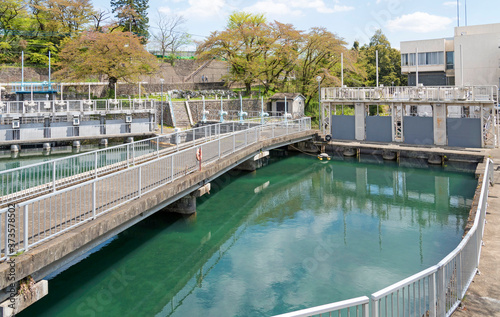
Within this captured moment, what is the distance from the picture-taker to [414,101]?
30.2 meters

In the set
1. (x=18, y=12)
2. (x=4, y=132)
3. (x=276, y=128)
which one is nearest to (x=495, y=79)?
(x=276, y=128)

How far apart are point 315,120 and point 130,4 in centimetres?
4298

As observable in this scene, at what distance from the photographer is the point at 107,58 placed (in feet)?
152

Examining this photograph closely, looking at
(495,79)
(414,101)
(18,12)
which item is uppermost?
(18,12)

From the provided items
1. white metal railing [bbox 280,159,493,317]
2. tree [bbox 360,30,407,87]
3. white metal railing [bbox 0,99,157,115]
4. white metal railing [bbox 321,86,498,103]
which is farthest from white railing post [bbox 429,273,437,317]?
tree [bbox 360,30,407,87]

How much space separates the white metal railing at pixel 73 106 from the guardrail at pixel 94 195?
20.6 metres

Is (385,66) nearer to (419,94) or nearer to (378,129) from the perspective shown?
(378,129)

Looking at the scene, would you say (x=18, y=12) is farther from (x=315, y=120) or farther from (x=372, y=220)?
(x=372, y=220)

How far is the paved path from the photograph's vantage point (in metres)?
6.89

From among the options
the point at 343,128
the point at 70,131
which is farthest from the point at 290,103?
the point at 70,131

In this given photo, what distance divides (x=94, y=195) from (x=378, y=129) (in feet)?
88.4

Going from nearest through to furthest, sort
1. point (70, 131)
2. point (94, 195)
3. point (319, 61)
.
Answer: point (94, 195) < point (70, 131) < point (319, 61)

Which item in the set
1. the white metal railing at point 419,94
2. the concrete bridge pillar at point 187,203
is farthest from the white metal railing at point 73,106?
the concrete bridge pillar at point 187,203

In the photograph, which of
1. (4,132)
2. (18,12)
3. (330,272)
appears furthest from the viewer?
(18,12)
